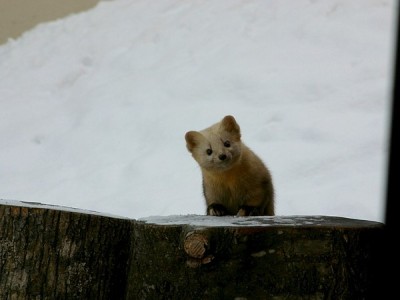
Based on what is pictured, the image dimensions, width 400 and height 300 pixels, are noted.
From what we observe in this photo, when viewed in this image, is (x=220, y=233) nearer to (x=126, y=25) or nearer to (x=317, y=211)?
(x=317, y=211)

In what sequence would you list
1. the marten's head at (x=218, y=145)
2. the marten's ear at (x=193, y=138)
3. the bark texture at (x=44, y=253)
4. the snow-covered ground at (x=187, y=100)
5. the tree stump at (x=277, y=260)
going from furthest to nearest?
the snow-covered ground at (x=187, y=100) < the marten's ear at (x=193, y=138) < the marten's head at (x=218, y=145) < the bark texture at (x=44, y=253) < the tree stump at (x=277, y=260)

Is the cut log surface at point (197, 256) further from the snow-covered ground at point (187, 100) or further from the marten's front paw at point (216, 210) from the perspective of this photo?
the snow-covered ground at point (187, 100)

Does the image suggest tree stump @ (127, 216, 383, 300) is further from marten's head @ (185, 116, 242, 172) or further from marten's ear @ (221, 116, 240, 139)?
marten's ear @ (221, 116, 240, 139)

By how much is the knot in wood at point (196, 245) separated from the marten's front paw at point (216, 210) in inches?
33.7

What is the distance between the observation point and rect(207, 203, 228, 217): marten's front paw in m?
3.34

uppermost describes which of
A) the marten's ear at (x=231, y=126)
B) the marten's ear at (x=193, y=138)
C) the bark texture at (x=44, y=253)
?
the marten's ear at (x=231, y=126)

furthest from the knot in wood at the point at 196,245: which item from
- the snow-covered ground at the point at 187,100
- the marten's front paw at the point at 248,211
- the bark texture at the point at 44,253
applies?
the snow-covered ground at the point at 187,100

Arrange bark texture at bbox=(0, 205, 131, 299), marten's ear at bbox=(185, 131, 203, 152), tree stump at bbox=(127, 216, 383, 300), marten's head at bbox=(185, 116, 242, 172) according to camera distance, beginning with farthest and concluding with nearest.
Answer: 1. marten's ear at bbox=(185, 131, 203, 152)
2. marten's head at bbox=(185, 116, 242, 172)
3. bark texture at bbox=(0, 205, 131, 299)
4. tree stump at bbox=(127, 216, 383, 300)

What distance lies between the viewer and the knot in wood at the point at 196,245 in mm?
2457

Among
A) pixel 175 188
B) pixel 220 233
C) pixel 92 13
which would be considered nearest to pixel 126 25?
pixel 92 13

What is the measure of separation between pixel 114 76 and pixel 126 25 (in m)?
0.77

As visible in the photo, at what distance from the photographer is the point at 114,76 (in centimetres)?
696

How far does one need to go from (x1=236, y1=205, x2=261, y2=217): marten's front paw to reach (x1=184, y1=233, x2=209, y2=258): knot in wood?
808 millimetres

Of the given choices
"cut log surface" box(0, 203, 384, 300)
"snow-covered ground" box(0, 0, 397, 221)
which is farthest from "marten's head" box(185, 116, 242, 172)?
"snow-covered ground" box(0, 0, 397, 221)
